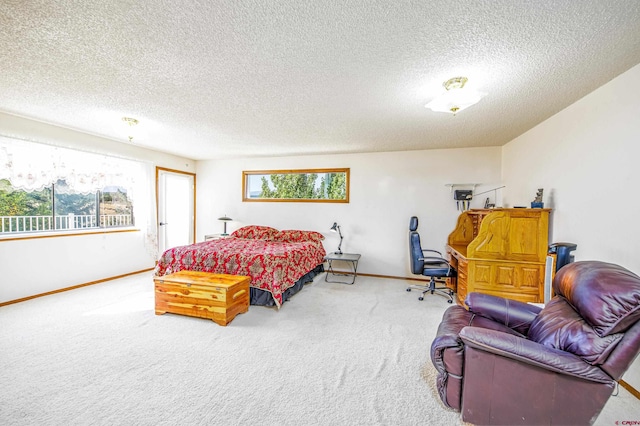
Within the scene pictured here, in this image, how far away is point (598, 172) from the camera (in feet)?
7.52

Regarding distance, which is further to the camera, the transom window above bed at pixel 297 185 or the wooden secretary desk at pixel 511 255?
the transom window above bed at pixel 297 185

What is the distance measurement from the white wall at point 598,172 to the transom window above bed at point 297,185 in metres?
3.09

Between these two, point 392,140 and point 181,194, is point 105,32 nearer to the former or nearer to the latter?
point 392,140

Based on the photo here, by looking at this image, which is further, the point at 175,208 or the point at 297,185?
the point at 175,208

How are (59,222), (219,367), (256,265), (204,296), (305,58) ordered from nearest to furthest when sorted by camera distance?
(305,58)
(219,367)
(204,296)
(256,265)
(59,222)

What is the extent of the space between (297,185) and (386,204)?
188cm

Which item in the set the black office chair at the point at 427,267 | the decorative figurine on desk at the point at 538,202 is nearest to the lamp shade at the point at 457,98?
the decorative figurine on desk at the point at 538,202

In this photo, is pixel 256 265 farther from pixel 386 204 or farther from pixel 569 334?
pixel 569 334

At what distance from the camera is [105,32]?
5.47 feet

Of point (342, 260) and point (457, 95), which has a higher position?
point (457, 95)

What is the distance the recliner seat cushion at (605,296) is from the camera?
1274mm

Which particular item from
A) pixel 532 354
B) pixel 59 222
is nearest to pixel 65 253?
pixel 59 222

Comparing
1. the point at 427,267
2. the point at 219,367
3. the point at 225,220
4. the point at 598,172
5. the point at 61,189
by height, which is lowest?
the point at 219,367

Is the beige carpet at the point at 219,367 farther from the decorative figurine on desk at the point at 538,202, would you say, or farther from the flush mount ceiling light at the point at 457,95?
the flush mount ceiling light at the point at 457,95
